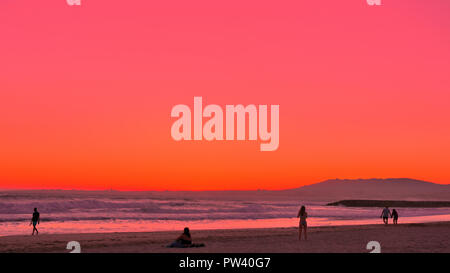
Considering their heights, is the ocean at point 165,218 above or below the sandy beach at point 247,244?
below

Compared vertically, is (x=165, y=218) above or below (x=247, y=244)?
below

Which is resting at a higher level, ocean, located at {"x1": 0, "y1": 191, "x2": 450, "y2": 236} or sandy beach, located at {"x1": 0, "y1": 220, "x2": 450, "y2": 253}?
sandy beach, located at {"x1": 0, "y1": 220, "x2": 450, "y2": 253}

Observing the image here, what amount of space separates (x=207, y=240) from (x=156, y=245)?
409 cm

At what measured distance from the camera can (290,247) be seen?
27391 millimetres

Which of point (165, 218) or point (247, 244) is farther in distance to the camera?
point (165, 218)

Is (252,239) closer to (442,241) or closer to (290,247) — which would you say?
(290,247)

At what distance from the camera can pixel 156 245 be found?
28109 millimetres

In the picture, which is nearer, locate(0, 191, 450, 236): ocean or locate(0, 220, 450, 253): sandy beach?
locate(0, 220, 450, 253): sandy beach

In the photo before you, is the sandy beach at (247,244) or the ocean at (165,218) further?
the ocean at (165,218)
